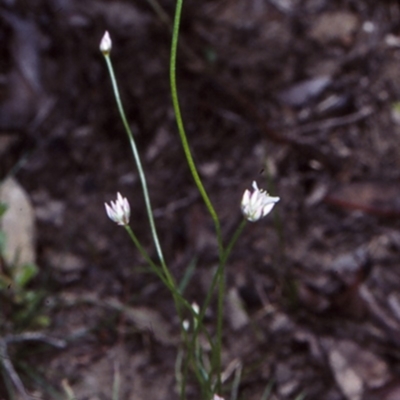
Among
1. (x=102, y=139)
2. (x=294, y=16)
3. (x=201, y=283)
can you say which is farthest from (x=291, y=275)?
(x=294, y=16)

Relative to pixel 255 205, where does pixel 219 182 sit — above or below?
below

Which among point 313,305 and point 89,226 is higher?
point 89,226

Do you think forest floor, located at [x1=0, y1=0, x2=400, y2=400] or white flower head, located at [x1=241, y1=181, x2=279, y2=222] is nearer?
white flower head, located at [x1=241, y1=181, x2=279, y2=222]

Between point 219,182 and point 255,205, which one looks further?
Answer: point 219,182

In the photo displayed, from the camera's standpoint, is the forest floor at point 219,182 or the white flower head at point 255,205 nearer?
the white flower head at point 255,205

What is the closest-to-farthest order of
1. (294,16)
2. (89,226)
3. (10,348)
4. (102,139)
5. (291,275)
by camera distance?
(10,348) → (291,275) → (89,226) → (102,139) → (294,16)

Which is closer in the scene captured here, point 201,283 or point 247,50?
point 201,283

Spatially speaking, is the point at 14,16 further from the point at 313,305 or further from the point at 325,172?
the point at 313,305

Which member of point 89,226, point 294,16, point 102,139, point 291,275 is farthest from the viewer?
point 294,16

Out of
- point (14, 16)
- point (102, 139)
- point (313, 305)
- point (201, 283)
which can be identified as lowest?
point (313, 305)
